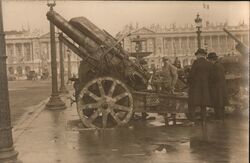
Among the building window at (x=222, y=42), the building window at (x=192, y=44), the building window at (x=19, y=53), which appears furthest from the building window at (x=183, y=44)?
the building window at (x=19, y=53)

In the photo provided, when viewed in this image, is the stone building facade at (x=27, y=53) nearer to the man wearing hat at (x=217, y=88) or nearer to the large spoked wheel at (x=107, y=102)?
the large spoked wheel at (x=107, y=102)

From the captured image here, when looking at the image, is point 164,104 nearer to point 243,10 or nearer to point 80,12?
point 80,12

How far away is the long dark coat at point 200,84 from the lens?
346 inches

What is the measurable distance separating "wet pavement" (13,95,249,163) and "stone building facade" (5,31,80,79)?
8110 centimetres

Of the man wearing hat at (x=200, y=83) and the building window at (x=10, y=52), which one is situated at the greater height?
the building window at (x=10, y=52)

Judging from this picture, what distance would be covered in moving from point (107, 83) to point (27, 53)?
90608 millimetres

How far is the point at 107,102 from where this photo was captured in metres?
9.90

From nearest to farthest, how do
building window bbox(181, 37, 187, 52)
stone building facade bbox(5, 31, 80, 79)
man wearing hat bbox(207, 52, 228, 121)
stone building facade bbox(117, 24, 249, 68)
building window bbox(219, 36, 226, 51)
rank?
man wearing hat bbox(207, 52, 228, 121) < building window bbox(219, 36, 226, 51) < stone building facade bbox(117, 24, 249, 68) < building window bbox(181, 37, 187, 52) < stone building facade bbox(5, 31, 80, 79)

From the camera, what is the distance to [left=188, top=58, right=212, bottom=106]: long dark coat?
8.79 meters

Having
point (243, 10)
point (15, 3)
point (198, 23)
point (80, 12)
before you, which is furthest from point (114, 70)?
point (198, 23)

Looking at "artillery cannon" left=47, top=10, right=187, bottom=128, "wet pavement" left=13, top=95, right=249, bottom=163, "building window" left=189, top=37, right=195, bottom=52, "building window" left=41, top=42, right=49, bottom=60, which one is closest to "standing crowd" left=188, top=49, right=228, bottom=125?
"wet pavement" left=13, top=95, right=249, bottom=163

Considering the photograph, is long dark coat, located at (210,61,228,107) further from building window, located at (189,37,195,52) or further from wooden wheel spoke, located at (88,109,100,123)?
building window, located at (189,37,195,52)

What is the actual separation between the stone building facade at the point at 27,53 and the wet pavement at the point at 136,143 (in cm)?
8110

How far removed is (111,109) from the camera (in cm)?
988
